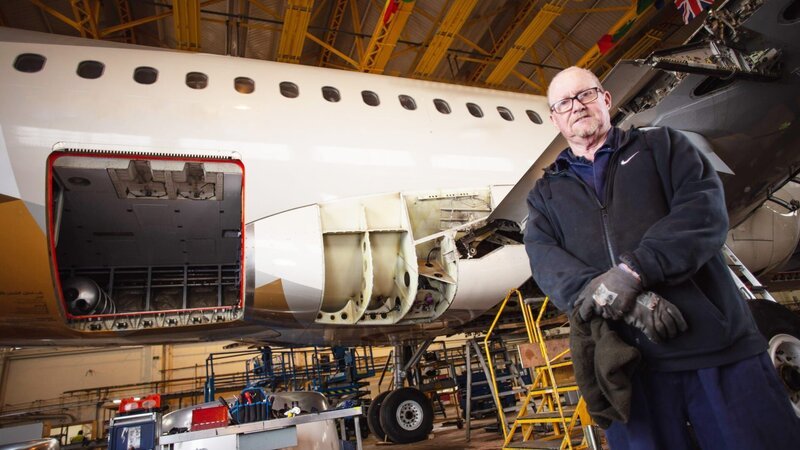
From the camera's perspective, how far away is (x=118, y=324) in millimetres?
4539

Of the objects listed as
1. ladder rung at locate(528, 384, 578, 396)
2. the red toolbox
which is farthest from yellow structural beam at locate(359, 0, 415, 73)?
the red toolbox

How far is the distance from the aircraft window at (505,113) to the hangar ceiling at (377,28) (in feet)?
8.08

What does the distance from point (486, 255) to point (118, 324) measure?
3.80 metres

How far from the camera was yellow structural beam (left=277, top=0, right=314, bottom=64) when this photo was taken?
8085mm

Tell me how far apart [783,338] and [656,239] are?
7.52ft

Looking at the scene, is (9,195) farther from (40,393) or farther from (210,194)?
(40,393)

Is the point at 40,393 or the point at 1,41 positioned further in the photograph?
the point at 40,393

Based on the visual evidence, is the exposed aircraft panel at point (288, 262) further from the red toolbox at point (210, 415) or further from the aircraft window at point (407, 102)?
the aircraft window at point (407, 102)

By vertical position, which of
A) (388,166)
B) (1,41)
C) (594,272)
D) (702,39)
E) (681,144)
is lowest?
(594,272)

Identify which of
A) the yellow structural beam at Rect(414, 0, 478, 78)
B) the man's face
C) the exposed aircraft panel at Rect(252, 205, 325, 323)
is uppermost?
the yellow structural beam at Rect(414, 0, 478, 78)

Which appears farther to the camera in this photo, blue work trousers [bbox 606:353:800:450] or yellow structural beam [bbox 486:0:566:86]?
yellow structural beam [bbox 486:0:566:86]

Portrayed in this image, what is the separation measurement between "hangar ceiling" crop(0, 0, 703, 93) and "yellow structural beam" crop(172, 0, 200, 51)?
0.06ft

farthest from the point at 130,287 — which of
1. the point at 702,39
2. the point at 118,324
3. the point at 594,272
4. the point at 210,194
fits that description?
the point at 702,39

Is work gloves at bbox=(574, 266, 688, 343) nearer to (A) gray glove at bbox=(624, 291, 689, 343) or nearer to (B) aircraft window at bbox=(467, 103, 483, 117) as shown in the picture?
(A) gray glove at bbox=(624, 291, 689, 343)
